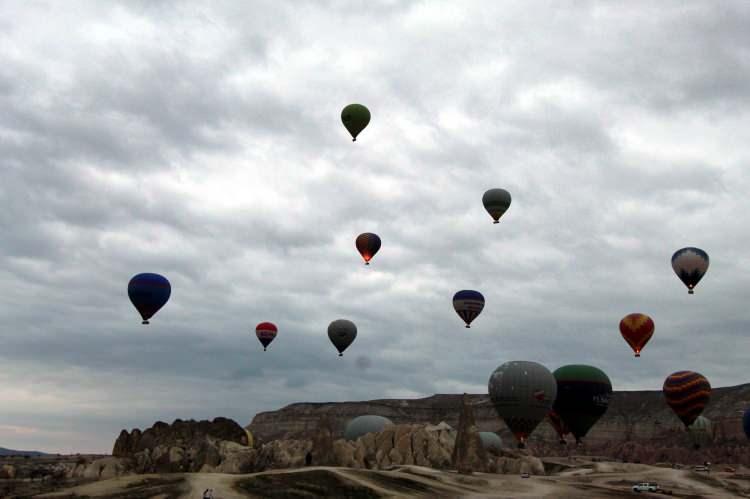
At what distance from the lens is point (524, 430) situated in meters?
92.4

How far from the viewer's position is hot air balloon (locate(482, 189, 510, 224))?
330ft

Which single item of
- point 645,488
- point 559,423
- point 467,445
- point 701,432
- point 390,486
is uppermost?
point 701,432

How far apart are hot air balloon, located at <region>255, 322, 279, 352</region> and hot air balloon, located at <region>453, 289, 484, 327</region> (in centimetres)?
3761

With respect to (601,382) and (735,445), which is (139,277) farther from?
(735,445)

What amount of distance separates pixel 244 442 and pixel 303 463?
2636cm

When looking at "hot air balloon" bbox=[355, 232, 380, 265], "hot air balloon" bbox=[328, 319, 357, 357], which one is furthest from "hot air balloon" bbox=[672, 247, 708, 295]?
"hot air balloon" bbox=[328, 319, 357, 357]

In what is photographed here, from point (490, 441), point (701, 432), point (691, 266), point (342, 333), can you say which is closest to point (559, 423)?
point (691, 266)

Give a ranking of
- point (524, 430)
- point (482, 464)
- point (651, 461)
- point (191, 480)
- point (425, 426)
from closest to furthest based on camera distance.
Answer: point (191, 480)
point (524, 430)
point (482, 464)
point (425, 426)
point (651, 461)

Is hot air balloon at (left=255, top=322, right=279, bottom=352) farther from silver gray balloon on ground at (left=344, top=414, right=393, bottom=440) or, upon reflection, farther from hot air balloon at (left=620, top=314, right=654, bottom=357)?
hot air balloon at (left=620, top=314, right=654, bottom=357)

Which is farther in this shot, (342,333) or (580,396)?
(342,333)

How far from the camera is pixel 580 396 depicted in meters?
96.6

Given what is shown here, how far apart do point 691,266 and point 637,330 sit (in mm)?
13905

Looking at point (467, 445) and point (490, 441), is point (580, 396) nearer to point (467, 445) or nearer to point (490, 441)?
point (467, 445)

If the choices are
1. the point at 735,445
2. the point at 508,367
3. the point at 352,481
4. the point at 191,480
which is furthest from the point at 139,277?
the point at 735,445
